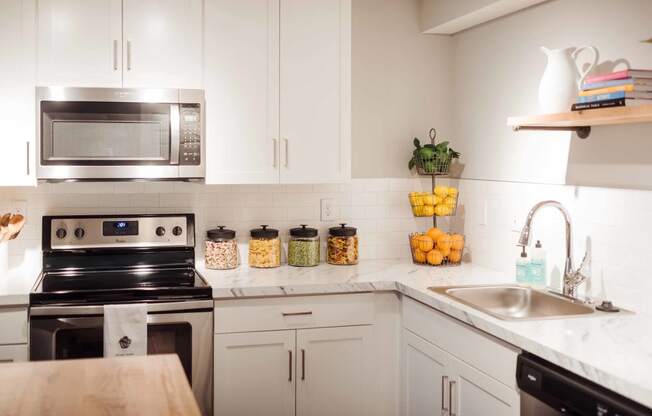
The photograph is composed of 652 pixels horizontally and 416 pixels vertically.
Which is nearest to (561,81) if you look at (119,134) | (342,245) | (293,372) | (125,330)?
(342,245)

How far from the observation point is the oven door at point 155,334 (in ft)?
9.86

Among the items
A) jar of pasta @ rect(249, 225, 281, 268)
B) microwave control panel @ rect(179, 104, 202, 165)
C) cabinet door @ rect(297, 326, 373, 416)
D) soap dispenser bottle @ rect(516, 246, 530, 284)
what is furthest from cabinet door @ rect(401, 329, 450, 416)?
microwave control panel @ rect(179, 104, 202, 165)

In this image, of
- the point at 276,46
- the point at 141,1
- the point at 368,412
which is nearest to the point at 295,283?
the point at 368,412

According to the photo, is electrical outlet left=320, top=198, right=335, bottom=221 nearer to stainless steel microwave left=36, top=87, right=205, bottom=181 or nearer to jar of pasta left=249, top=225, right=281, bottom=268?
jar of pasta left=249, top=225, right=281, bottom=268

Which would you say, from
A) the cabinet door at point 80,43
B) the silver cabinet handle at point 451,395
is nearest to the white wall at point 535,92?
the silver cabinet handle at point 451,395

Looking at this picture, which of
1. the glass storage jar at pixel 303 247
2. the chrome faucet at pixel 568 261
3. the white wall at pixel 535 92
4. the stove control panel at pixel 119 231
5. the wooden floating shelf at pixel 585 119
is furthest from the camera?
the glass storage jar at pixel 303 247

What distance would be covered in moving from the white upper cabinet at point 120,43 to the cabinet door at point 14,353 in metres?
1.14

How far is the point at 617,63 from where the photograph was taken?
9.13ft

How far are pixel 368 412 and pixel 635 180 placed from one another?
62.2 inches

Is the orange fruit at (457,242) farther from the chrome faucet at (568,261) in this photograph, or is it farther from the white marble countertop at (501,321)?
the chrome faucet at (568,261)

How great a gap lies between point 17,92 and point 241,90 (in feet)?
3.19

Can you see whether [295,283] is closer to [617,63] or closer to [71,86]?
[71,86]

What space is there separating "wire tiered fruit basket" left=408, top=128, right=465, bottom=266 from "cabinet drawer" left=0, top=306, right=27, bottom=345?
190 centimetres

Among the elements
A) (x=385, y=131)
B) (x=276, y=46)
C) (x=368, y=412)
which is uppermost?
(x=276, y=46)
